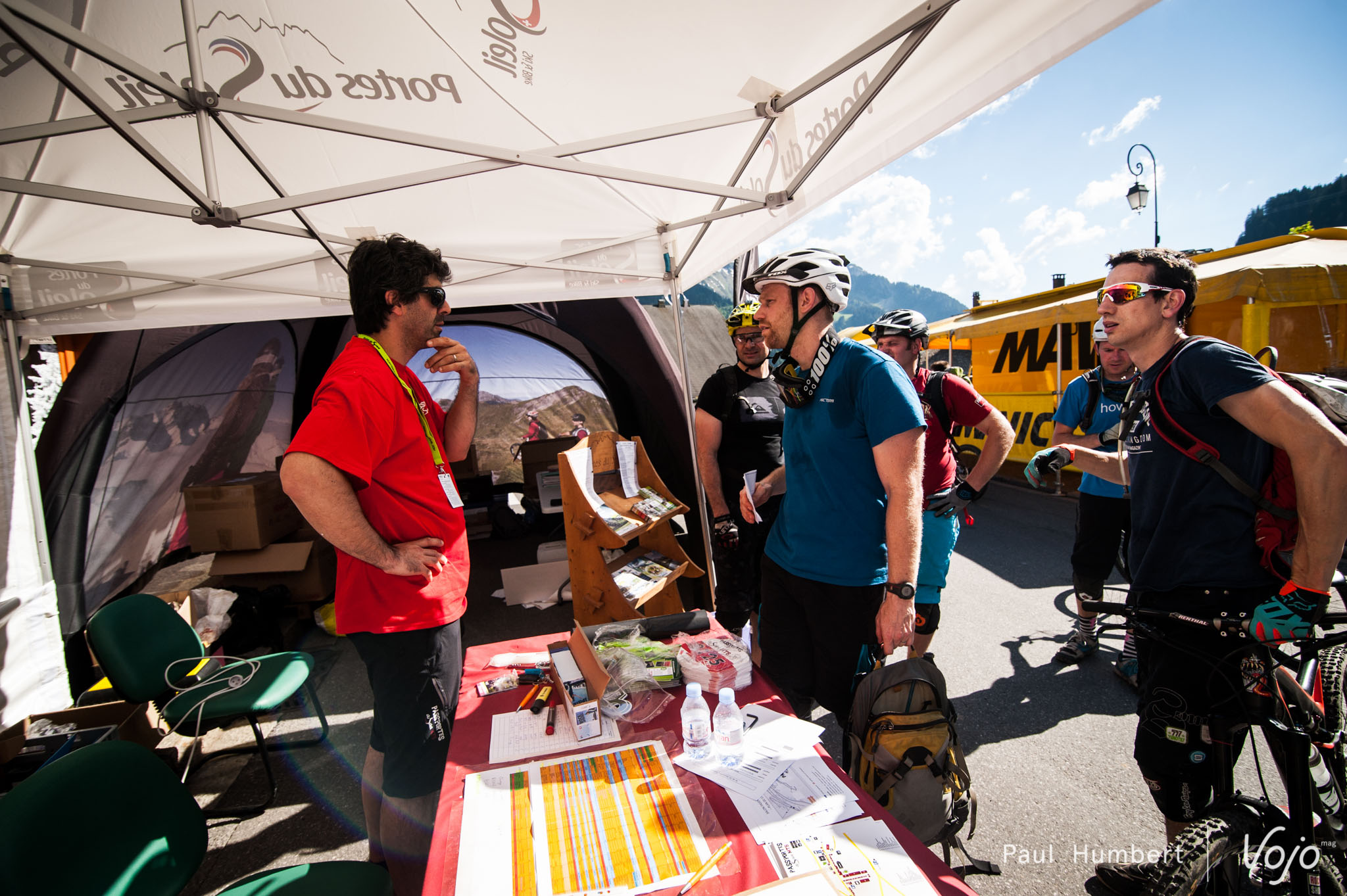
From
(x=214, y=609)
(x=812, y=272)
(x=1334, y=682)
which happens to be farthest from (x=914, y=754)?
(x=214, y=609)

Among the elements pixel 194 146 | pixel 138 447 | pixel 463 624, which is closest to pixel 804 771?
pixel 194 146

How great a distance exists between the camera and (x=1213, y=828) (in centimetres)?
152

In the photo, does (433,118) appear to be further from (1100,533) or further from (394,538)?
(1100,533)

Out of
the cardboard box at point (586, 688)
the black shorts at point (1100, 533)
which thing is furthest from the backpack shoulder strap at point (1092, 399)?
the cardboard box at point (586, 688)

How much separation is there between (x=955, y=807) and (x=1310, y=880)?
949 mm

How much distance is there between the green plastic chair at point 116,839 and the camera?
4.03 feet

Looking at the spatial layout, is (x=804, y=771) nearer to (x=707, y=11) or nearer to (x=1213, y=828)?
(x=1213, y=828)

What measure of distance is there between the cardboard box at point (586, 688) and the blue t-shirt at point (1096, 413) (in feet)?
9.60

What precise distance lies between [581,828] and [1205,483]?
1.88m

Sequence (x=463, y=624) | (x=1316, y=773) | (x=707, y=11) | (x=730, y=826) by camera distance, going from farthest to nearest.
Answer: (x=463, y=624) < (x=707, y=11) < (x=1316, y=773) < (x=730, y=826)

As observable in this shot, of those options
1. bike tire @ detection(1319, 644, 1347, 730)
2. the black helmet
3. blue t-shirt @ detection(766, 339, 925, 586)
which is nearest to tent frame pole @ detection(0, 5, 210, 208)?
blue t-shirt @ detection(766, 339, 925, 586)

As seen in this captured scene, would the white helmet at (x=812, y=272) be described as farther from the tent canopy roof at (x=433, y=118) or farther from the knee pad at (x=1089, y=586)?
the knee pad at (x=1089, y=586)

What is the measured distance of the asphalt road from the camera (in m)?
2.09

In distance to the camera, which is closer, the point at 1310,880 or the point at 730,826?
the point at 730,826
